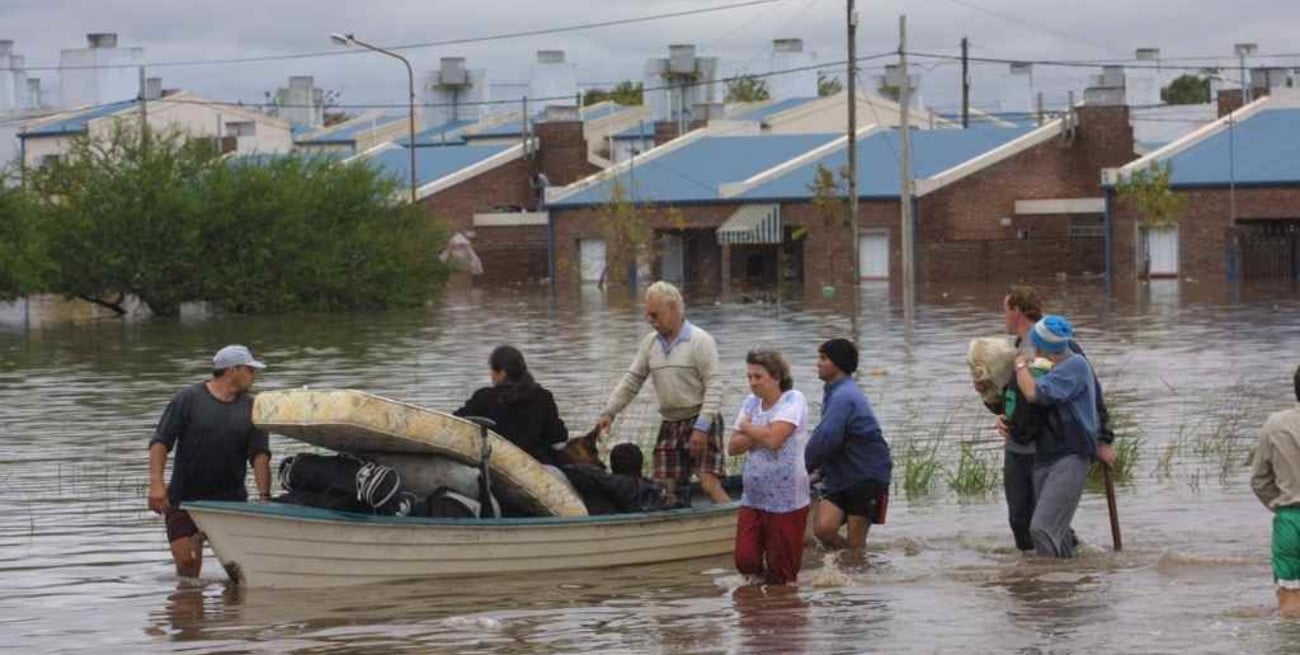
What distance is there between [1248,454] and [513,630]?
9.39 metres

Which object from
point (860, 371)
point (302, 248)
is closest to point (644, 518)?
point (860, 371)

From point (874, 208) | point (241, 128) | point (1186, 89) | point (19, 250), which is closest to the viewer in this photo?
point (19, 250)

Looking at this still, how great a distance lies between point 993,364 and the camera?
47.9 ft

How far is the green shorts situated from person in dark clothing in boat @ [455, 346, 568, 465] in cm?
491

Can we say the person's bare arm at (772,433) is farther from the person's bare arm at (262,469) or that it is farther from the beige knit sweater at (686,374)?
the person's bare arm at (262,469)

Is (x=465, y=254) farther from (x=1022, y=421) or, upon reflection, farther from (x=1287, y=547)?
(x=1287, y=547)

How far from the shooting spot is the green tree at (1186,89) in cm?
15789

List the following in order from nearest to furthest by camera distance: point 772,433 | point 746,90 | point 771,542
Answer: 1. point 772,433
2. point 771,542
3. point 746,90

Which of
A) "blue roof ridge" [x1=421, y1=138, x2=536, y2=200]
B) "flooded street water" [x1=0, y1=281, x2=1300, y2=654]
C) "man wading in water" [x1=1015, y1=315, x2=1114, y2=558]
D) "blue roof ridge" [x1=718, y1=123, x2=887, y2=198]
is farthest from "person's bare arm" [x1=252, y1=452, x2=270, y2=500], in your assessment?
"blue roof ridge" [x1=421, y1=138, x2=536, y2=200]

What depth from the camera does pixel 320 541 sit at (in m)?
14.6

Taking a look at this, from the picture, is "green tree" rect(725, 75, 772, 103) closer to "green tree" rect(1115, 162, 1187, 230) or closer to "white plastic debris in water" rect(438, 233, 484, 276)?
"white plastic debris in water" rect(438, 233, 484, 276)

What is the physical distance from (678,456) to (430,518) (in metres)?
1.94

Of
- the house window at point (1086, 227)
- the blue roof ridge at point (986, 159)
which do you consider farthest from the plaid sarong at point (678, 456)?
the house window at point (1086, 227)

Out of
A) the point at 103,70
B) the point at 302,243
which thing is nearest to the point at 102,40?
the point at 103,70
